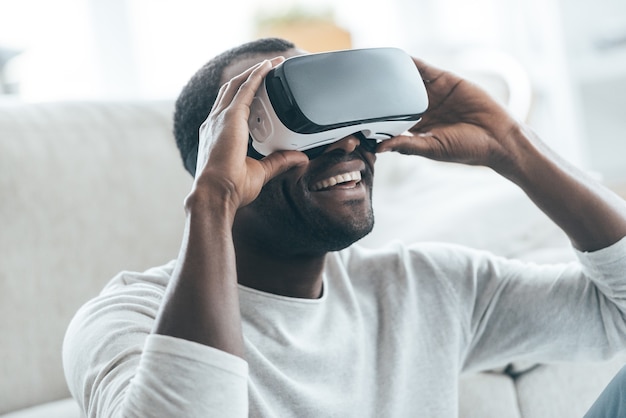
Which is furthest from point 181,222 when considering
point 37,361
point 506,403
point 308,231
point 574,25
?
point 574,25

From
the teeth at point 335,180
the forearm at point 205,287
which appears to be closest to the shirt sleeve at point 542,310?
the teeth at point 335,180

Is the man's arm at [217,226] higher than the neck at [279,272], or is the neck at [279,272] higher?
the man's arm at [217,226]

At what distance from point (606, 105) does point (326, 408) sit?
273cm

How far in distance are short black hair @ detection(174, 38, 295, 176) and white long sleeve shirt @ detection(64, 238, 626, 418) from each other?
217mm

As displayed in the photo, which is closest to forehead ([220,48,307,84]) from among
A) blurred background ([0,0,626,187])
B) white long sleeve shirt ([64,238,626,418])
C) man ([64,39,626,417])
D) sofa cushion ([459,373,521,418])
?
man ([64,39,626,417])

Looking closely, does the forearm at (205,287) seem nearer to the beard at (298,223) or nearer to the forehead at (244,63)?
the beard at (298,223)

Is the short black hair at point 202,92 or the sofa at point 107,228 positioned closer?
the short black hair at point 202,92

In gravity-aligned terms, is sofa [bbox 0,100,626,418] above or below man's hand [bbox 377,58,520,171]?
below

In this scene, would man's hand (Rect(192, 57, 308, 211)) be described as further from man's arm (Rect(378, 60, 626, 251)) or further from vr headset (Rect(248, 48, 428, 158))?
man's arm (Rect(378, 60, 626, 251))

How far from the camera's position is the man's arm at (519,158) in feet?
3.87

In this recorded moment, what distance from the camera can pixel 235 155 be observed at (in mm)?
910

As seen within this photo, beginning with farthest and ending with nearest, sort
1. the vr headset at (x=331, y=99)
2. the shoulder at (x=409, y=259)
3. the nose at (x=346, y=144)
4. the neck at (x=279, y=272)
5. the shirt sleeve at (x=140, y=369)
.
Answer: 1. the shoulder at (x=409, y=259)
2. the neck at (x=279, y=272)
3. the nose at (x=346, y=144)
4. the vr headset at (x=331, y=99)
5. the shirt sleeve at (x=140, y=369)

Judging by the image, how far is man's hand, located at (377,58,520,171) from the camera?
1188 millimetres

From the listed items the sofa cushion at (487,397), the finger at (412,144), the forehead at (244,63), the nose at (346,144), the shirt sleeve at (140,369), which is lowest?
the sofa cushion at (487,397)
